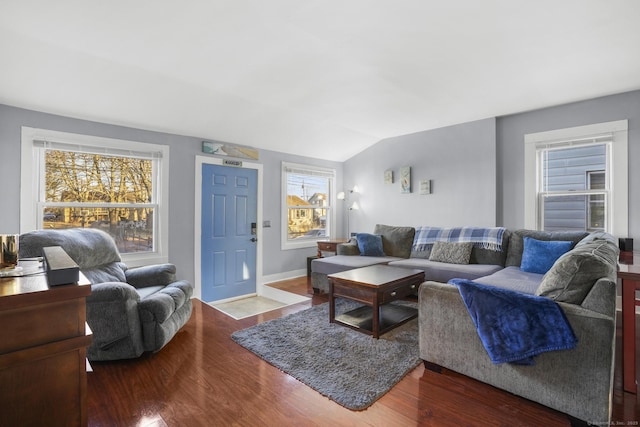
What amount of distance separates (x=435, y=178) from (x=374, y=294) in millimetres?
2782

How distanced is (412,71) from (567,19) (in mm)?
1218

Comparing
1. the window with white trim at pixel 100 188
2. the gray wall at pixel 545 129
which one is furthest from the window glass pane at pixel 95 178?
the gray wall at pixel 545 129

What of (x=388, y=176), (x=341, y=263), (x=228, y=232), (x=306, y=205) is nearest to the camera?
(x=341, y=263)

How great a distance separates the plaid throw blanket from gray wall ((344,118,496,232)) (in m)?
0.34

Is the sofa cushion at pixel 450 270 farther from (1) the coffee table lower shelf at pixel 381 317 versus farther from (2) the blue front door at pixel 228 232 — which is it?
(2) the blue front door at pixel 228 232

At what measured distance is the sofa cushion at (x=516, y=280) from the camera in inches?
109

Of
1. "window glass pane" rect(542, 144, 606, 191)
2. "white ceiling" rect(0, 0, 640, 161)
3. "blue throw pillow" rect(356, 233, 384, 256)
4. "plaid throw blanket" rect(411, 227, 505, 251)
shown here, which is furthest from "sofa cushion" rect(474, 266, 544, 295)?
"white ceiling" rect(0, 0, 640, 161)

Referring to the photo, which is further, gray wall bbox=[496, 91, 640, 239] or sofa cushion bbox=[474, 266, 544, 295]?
gray wall bbox=[496, 91, 640, 239]

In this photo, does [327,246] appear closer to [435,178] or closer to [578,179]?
[435,178]

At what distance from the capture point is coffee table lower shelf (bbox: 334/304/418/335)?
2.88 metres

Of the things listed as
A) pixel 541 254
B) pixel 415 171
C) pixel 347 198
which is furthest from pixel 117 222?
pixel 541 254

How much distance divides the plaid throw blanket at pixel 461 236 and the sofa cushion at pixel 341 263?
0.49m

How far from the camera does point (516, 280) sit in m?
3.05

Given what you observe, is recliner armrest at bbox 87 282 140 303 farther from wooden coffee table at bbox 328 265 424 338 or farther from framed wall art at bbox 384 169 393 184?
framed wall art at bbox 384 169 393 184
